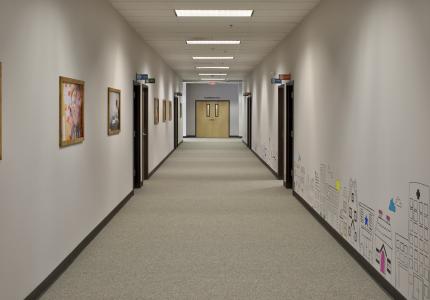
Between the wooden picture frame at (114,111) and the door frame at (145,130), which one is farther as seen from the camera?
the door frame at (145,130)

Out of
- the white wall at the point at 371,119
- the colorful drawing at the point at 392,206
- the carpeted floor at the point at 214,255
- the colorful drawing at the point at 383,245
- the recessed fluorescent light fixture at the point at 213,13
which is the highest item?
the recessed fluorescent light fixture at the point at 213,13

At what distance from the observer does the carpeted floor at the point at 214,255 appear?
4.16 meters

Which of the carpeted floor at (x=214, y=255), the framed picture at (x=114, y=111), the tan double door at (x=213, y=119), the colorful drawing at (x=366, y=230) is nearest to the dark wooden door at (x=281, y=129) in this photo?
the carpeted floor at (x=214, y=255)

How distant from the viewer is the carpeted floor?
416 centimetres

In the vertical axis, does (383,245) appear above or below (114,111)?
below

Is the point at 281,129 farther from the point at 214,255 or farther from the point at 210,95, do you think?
the point at 210,95

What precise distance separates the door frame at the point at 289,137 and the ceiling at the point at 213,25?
3.72 ft

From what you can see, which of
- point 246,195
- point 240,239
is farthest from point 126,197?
point 240,239

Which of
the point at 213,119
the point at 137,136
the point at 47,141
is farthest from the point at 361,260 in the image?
the point at 213,119

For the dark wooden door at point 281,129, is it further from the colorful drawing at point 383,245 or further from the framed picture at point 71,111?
the colorful drawing at point 383,245

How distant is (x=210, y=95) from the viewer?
28328 mm

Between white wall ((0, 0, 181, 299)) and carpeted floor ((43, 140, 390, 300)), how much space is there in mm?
384

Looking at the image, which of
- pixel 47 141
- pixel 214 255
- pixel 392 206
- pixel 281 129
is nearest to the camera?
pixel 392 206

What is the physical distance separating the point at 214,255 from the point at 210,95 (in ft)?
77.0
